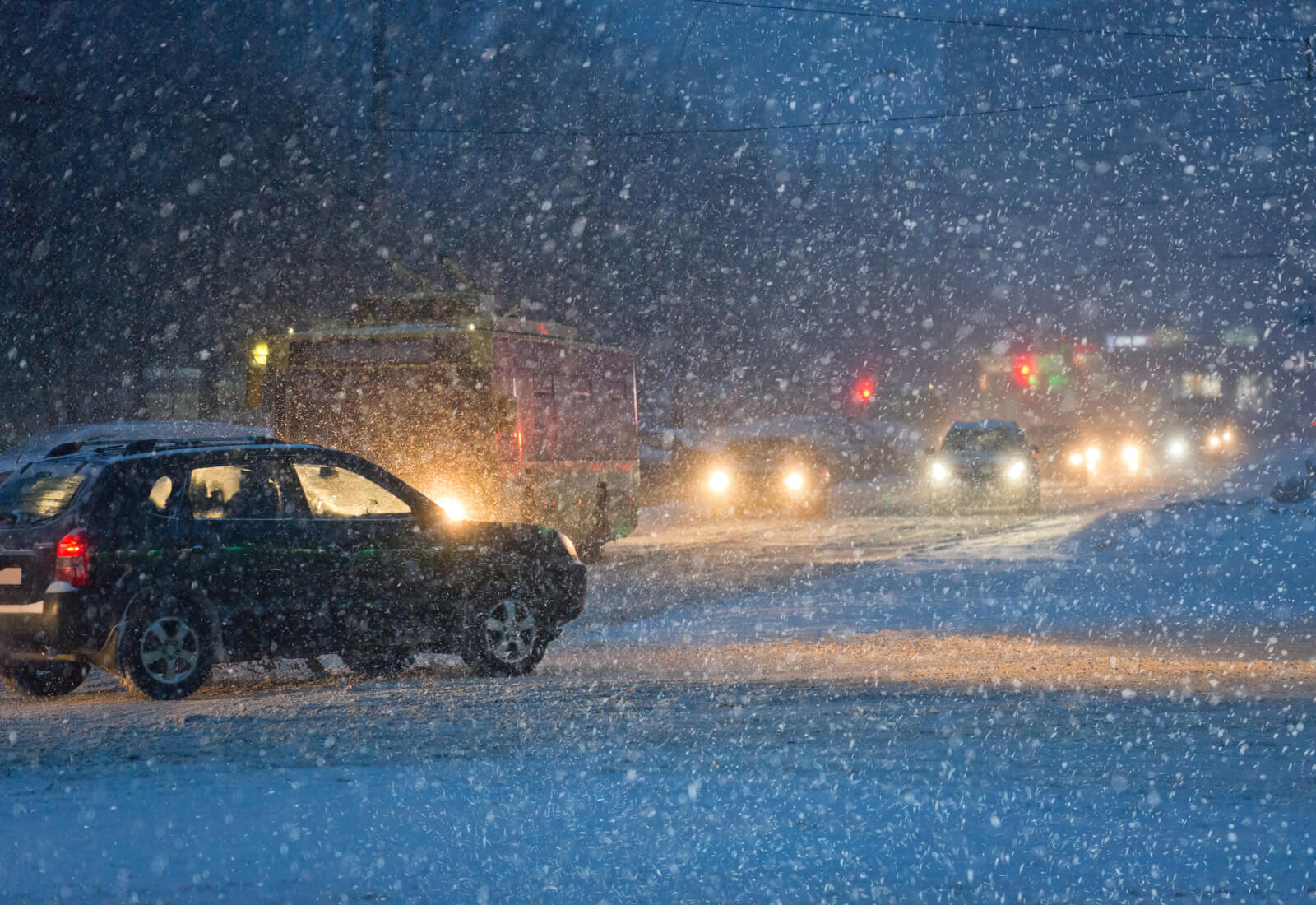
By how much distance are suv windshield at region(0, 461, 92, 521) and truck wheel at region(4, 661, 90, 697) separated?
1.20m

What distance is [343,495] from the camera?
9805 mm

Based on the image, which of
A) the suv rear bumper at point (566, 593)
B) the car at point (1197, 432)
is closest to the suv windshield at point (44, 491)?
the suv rear bumper at point (566, 593)

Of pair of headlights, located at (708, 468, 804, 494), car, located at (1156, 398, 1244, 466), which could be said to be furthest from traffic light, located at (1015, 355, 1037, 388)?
car, located at (1156, 398, 1244, 466)

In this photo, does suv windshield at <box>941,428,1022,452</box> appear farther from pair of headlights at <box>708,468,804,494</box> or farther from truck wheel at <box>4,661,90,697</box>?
truck wheel at <box>4,661,90,697</box>

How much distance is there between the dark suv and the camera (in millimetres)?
8766

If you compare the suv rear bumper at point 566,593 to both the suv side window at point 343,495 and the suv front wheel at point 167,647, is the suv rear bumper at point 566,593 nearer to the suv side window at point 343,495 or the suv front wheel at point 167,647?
the suv side window at point 343,495

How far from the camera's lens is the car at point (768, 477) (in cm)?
3030

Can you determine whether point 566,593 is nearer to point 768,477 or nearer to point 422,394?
point 422,394

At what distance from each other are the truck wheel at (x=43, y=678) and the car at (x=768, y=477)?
21311mm

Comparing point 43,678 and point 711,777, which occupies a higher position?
point 43,678

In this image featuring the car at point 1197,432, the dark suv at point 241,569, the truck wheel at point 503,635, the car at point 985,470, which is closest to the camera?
the dark suv at point 241,569

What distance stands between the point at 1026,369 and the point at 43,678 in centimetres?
3608

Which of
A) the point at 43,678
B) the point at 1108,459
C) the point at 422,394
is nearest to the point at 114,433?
the point at 422,394

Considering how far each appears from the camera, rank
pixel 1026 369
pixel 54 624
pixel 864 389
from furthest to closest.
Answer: pixel 864 389 < pixel 1026 369 < pixel 54 624
